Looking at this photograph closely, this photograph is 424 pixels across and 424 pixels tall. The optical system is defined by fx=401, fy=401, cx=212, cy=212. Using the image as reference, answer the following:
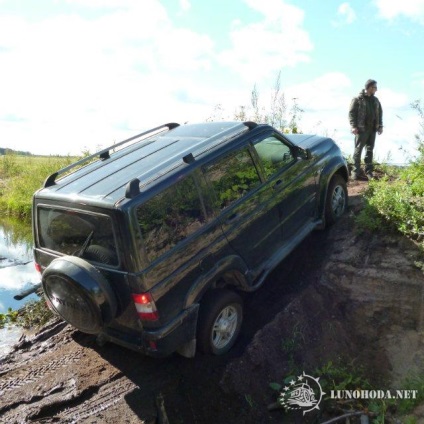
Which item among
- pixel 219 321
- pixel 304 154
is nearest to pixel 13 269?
pixel 219 321

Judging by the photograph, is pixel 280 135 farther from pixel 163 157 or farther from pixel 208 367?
pixel 208 367

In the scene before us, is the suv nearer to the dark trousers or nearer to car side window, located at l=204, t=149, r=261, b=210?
car side window, located at l=204, t=149, r=261, b=210

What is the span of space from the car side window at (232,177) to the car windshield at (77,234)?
1128mm

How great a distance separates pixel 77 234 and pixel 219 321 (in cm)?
160

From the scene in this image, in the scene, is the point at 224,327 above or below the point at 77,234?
below

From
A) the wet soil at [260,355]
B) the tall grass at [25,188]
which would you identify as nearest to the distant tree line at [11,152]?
the tall grass at [25,188]

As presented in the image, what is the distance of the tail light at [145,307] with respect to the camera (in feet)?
10.8

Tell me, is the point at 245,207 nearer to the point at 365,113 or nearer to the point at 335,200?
the point at 335,200

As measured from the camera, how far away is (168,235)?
349 cm

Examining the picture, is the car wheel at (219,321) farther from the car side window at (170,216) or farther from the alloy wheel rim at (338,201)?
the alloy wheel rim at (338,201)

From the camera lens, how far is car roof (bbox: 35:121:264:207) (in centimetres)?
347

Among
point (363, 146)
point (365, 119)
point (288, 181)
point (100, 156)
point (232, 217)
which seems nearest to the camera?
point (232, 217)

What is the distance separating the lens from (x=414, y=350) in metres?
4.20

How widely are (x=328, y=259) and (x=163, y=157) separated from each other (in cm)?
269
